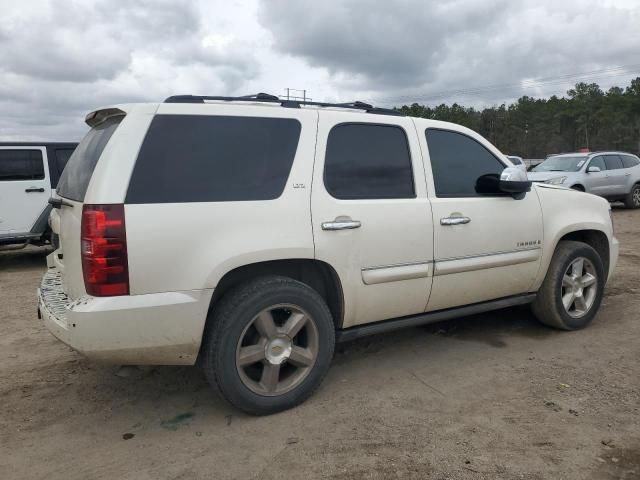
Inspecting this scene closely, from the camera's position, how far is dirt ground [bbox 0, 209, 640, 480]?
2.72 m

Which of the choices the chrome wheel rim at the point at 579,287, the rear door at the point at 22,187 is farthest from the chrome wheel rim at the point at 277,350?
the rear door at the point at 22,187

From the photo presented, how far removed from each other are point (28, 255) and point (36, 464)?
887 centimetres

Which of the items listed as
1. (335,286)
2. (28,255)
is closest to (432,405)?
(335,286)

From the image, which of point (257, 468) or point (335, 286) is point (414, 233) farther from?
point (257, 468)

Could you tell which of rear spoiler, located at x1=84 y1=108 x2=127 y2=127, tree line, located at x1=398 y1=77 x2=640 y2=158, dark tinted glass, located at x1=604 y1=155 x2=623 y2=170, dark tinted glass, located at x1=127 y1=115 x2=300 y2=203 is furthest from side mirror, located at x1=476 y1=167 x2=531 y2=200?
tree line, located at x1=398 y1=77 x2=640 y2=158

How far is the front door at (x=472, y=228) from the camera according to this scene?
12.5 ft

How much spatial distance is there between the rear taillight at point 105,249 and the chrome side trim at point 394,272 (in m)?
1.48

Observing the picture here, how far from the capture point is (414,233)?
11.9 feet

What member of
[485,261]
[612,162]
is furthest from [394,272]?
[612,162]

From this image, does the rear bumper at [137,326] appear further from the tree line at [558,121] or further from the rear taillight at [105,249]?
the tree line at [558,121]

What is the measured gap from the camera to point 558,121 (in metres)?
73.6

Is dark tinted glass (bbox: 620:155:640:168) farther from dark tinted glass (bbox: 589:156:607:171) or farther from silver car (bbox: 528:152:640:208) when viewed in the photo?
dark tinted glass (bbox: 589:156:607:171)

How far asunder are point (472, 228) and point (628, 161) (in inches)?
541

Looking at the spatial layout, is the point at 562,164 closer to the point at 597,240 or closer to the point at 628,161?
the point at 628,161
